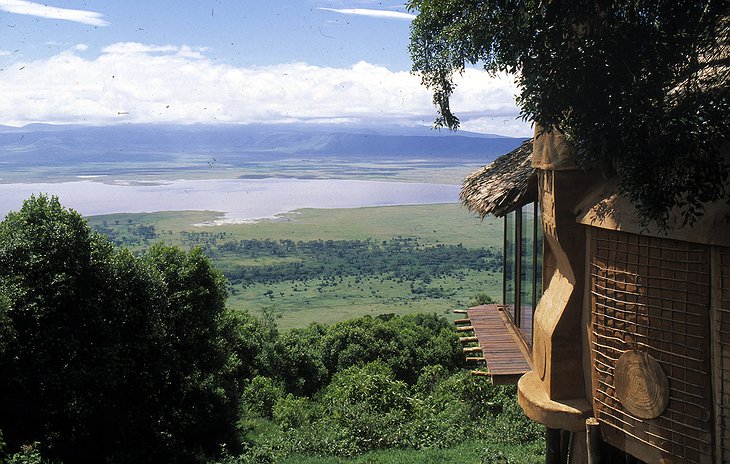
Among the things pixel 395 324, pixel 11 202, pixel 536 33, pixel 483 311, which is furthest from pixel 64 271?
pixel 11 202

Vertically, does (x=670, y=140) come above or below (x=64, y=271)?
above

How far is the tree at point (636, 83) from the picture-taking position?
4691 millimetres

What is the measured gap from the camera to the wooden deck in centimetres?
877

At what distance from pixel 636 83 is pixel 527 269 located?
4.52 m

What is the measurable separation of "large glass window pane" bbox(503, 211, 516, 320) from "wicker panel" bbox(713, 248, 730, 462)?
4703 millimetres

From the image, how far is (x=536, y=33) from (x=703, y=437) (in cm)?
332

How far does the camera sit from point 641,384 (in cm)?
578

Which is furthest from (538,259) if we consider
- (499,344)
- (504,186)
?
(499,344)

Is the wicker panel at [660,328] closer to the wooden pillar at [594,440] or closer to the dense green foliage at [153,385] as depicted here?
the wooden pillar at [594,440]

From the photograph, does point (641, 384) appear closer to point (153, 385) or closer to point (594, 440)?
point (594, 440)

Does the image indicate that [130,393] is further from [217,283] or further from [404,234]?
[404,234]

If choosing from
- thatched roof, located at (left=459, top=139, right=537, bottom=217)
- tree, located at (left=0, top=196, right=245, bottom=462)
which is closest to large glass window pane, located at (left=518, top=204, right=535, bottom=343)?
thatched roof, located at (left=459, top=139, right=537, bottom=217)

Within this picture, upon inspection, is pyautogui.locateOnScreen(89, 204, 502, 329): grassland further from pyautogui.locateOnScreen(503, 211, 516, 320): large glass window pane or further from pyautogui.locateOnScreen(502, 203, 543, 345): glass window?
pyautogui.locateOnScreen(502, 203, 543, 345): glass window

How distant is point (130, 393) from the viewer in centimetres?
1380
